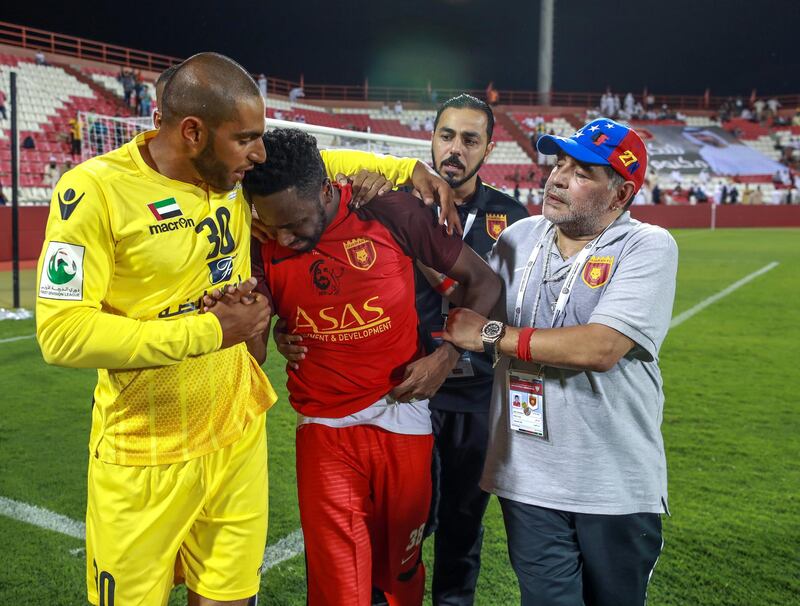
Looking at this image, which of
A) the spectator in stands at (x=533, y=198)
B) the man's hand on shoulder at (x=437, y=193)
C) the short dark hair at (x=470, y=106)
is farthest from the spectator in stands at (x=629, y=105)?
the man's hand on shoulder at (x=437, y=193)

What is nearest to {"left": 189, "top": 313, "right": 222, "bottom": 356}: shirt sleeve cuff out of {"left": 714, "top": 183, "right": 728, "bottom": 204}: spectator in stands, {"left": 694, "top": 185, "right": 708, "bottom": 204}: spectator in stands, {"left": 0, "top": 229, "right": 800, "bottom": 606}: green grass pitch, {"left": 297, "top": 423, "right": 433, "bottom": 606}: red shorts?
{"left": 297, "top": 423, "right": 433, "bottom": 606}: red shorts

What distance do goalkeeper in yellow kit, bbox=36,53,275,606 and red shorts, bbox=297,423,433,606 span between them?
0.65 feet

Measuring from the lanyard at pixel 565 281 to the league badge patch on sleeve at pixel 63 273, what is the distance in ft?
4.45

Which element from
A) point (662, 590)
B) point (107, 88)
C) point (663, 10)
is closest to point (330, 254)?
point (662, 590)

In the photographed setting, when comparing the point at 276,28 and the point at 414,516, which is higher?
the point at 276,28

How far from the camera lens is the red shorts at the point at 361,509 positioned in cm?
230

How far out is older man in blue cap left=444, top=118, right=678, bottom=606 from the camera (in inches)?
84.0

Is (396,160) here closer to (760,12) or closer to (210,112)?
(210,112)

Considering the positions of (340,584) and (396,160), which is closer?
(340,584)

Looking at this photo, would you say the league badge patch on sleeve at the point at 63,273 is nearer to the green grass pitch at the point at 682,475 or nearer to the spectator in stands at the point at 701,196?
the green grass pitch at the point at 682,475

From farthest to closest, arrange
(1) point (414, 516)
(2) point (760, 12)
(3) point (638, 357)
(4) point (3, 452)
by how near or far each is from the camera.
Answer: (2) point (760, 12) → (4) point (3, 452) → (1) point (414, 516) → (3) point (638, 357)

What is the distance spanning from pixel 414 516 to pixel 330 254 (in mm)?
936

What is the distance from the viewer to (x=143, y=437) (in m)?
2.02

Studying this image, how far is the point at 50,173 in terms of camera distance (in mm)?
16891
